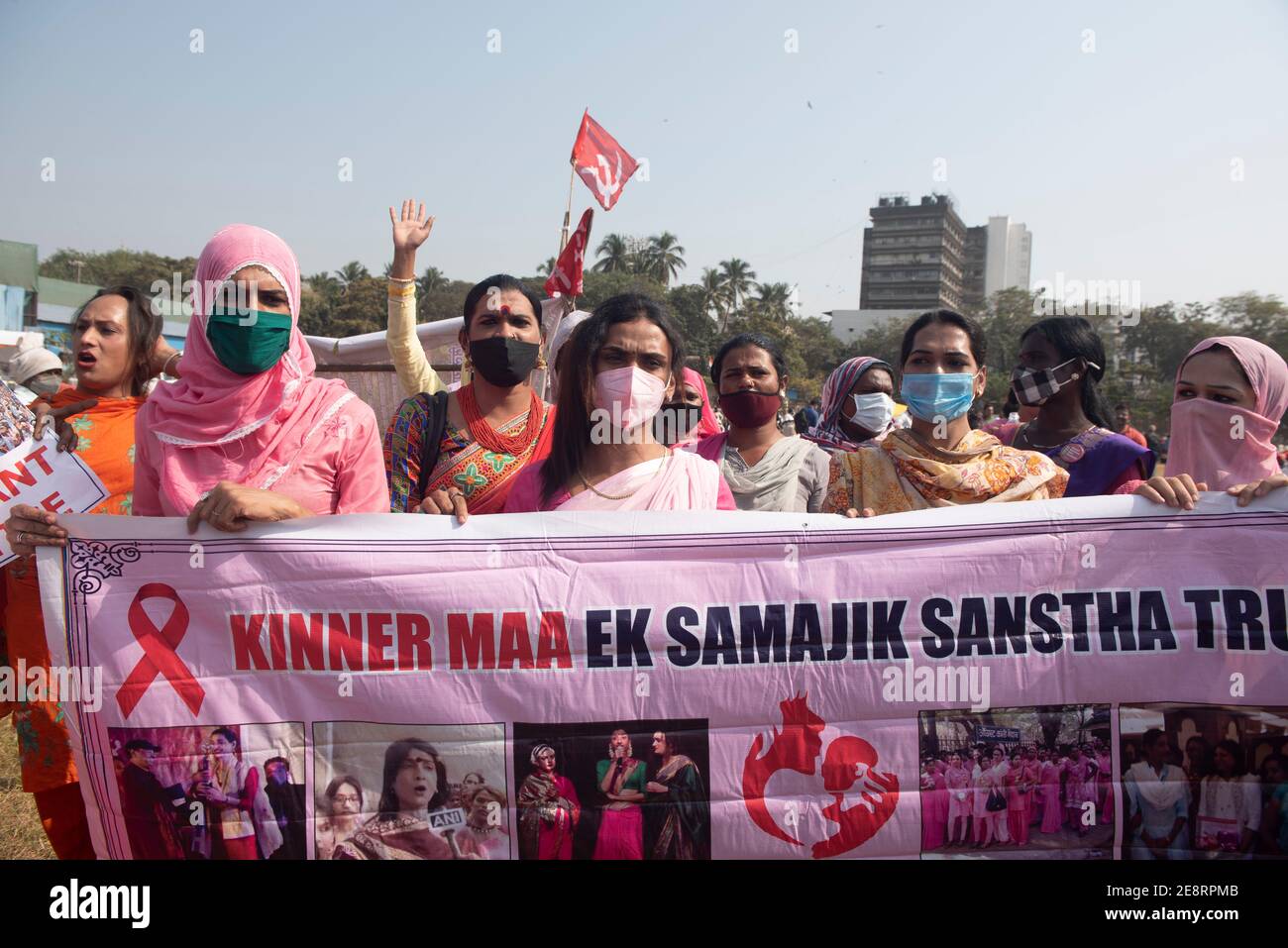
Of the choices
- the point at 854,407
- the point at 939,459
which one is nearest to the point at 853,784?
the point at 939,459

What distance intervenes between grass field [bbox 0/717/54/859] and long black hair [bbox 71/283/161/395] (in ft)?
5.66

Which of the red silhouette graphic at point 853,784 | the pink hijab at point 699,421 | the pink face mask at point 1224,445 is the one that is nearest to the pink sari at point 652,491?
the red silhouette graphic at point 853,784

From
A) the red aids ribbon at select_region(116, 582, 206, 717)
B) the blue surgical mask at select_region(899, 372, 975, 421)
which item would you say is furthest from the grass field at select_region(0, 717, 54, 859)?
the blue surgical mask at select_region(899, 372, 975, 421)

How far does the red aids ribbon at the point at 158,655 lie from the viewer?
2168 millimetres

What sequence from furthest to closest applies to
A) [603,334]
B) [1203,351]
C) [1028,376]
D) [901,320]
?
[901,320] < [1028,376] < [1203,351] < [603,334]

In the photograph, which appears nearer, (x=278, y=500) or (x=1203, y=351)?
(x=278, y=500)

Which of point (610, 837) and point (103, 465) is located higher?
point (103, 465)

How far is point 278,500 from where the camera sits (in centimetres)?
221

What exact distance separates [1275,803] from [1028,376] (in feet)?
5.33

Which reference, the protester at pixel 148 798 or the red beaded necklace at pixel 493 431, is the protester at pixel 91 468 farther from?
the red beaded necklace at pixel 493 431

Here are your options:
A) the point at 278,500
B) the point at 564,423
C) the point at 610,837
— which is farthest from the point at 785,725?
the point at 278,500

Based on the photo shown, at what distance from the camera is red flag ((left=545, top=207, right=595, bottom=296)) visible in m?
6.63

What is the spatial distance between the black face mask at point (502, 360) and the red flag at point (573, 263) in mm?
3725
